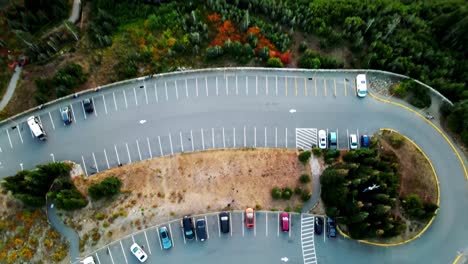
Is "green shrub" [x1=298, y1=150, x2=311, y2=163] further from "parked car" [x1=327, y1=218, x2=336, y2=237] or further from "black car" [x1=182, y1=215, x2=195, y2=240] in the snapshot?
"black car" [x1=182, y1=215, x2=195, y2=240]

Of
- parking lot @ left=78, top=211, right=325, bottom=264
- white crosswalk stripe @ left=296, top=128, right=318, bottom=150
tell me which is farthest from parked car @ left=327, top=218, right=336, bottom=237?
white crosswalk stripe @ left=296, top=128, right=318, bottom=150

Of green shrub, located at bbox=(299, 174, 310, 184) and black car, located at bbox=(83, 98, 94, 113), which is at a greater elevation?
black car, located at bbox=(83, 98, 94, 113)

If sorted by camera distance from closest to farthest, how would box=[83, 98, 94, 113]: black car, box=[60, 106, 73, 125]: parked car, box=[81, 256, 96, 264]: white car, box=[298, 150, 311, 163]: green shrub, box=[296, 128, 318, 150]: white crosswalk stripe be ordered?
box=[81, 256, 96, 264]: white car < box=[298, 150, 311, 163]: green shrub < box=[296, 128, 318, 150]: white crosswalk stripe < box=[60, 106, 73, 125]: parked car < box=[83, 98, 94, 113]: black car

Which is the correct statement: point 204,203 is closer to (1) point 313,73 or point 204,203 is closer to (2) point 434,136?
(1) point 313,73

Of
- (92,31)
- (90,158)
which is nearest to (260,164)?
(90,158)

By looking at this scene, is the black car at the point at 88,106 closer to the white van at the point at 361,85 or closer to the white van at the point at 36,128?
the white van at the point at 36,128
